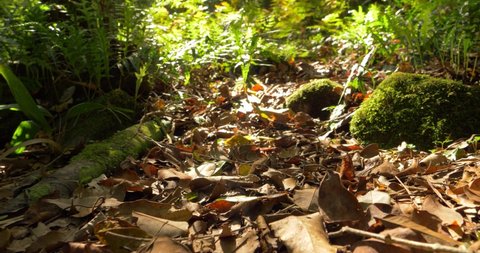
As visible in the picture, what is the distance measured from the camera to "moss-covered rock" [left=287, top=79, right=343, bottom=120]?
3.39 m

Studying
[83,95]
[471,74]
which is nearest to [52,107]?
[83,95]

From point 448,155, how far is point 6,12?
3070 millimetres

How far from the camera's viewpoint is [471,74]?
319 centimetres

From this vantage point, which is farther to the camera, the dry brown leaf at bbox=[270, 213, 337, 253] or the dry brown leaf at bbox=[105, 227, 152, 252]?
the dry brown leaf at bbox=[105, 227, 152, 252]

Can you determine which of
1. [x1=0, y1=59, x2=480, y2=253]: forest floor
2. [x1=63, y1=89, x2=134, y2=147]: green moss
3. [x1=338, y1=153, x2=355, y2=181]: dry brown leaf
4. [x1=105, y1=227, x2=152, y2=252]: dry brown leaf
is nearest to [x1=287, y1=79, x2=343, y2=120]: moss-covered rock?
[x1=0, y1=59, x2=480, y2=253]: forest floor

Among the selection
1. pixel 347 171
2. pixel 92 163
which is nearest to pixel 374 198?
pixel 347 171

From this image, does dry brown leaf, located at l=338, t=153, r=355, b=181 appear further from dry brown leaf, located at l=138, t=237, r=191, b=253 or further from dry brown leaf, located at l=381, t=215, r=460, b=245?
dry brown leaf, located at l=138, t=237, r=191, b=253

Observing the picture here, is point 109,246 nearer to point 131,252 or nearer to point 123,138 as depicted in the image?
point 131,252

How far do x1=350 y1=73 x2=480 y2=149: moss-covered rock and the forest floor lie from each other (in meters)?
0.21

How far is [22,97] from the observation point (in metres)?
2.42

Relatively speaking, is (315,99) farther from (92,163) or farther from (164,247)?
(164,247)

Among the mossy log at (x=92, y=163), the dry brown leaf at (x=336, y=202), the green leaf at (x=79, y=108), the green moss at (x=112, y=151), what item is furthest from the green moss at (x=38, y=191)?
the dry brown leaf at (x=336, y=202)

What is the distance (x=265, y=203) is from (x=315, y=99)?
6.61 ft

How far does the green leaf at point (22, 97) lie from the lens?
236cm
